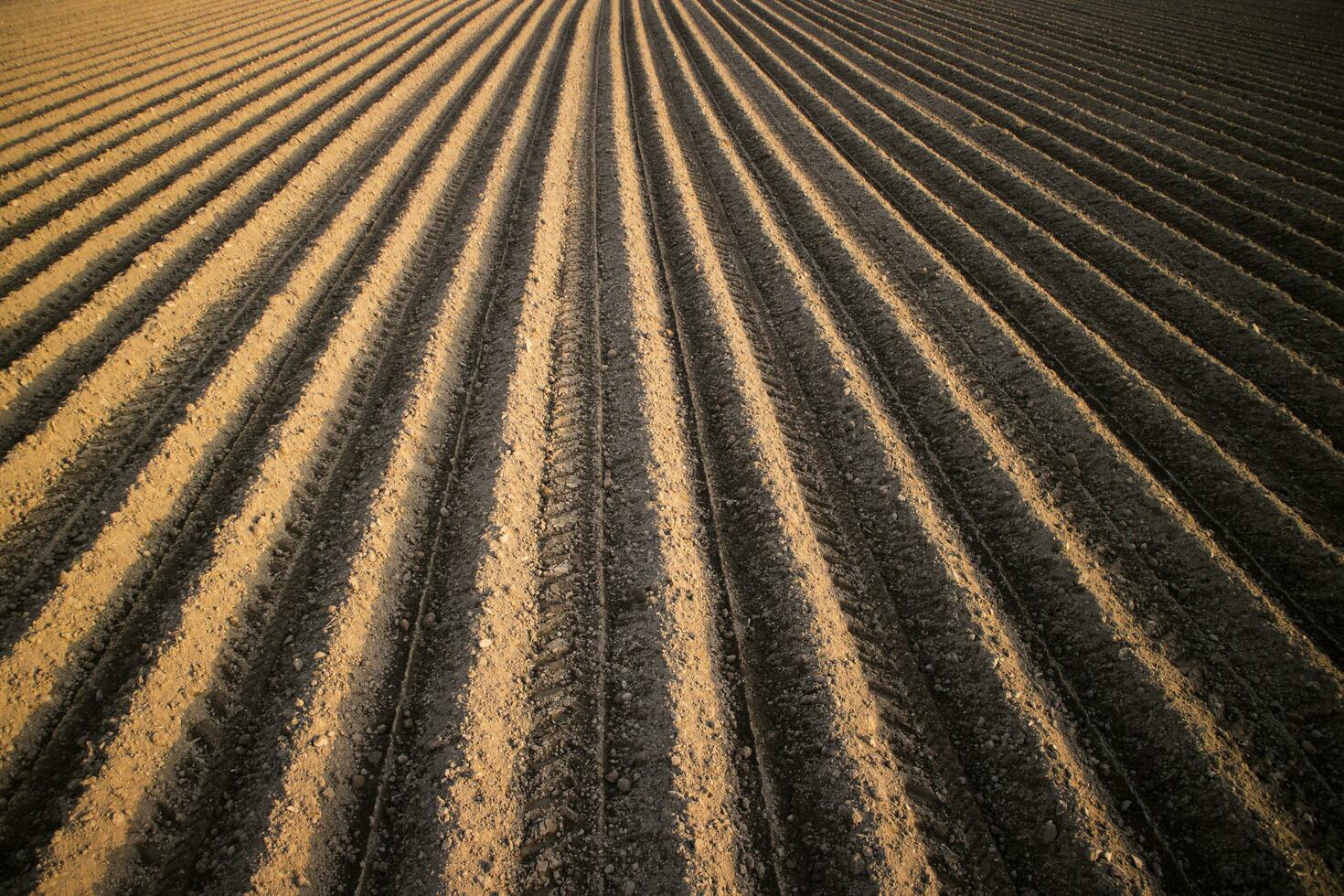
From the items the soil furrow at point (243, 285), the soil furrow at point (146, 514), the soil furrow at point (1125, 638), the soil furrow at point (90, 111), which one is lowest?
the soil furrow at point (1125, 638)

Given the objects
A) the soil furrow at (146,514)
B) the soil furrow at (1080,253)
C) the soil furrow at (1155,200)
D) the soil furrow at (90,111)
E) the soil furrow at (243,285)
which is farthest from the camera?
the soil furrow at (90,111)

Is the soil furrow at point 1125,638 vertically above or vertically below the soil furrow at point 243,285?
below

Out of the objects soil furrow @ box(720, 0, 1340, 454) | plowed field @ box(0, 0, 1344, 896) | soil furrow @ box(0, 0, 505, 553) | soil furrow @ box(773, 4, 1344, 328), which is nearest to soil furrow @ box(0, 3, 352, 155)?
plowed field @ box(0, 0, 1344, 896)

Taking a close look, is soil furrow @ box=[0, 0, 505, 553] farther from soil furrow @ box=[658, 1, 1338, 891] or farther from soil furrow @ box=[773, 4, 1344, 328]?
soil furrow @ box=[773, 4, 1344, 328]

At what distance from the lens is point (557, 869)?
2.58 m

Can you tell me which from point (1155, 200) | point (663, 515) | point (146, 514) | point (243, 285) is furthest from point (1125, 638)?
point (243, 285)

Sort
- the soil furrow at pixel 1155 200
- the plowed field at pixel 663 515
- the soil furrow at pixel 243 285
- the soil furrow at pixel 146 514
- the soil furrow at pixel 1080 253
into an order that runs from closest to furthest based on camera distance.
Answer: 1. the plowed field at pixel 663 515
2. the soil furrow at pixel 146 514
3. the soil furrow at pixel 243 285
4. the soil furrow at pixel 1080 253
5. the soil furrow at pixel 1155 200

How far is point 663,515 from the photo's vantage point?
3.93 metres

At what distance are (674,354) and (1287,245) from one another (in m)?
6.87

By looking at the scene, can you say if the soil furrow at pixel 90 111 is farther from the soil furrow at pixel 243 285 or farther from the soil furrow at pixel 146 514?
the soil furrow at pixel 146 514

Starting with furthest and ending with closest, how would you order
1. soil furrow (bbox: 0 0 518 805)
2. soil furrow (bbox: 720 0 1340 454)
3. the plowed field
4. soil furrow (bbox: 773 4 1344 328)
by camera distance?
soil furrow (bbox: 773 4 1344 328)
soil furrow (bbox: 720 0 1340 454)
soil furrow (bbox: 0 0 518 805)
the plowed field

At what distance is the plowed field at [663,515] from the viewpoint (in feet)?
8.84

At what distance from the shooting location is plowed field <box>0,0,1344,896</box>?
2.70 m

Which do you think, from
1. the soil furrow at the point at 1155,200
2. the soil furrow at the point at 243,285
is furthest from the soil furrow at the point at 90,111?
the soil furrow at the point at 1155,200
